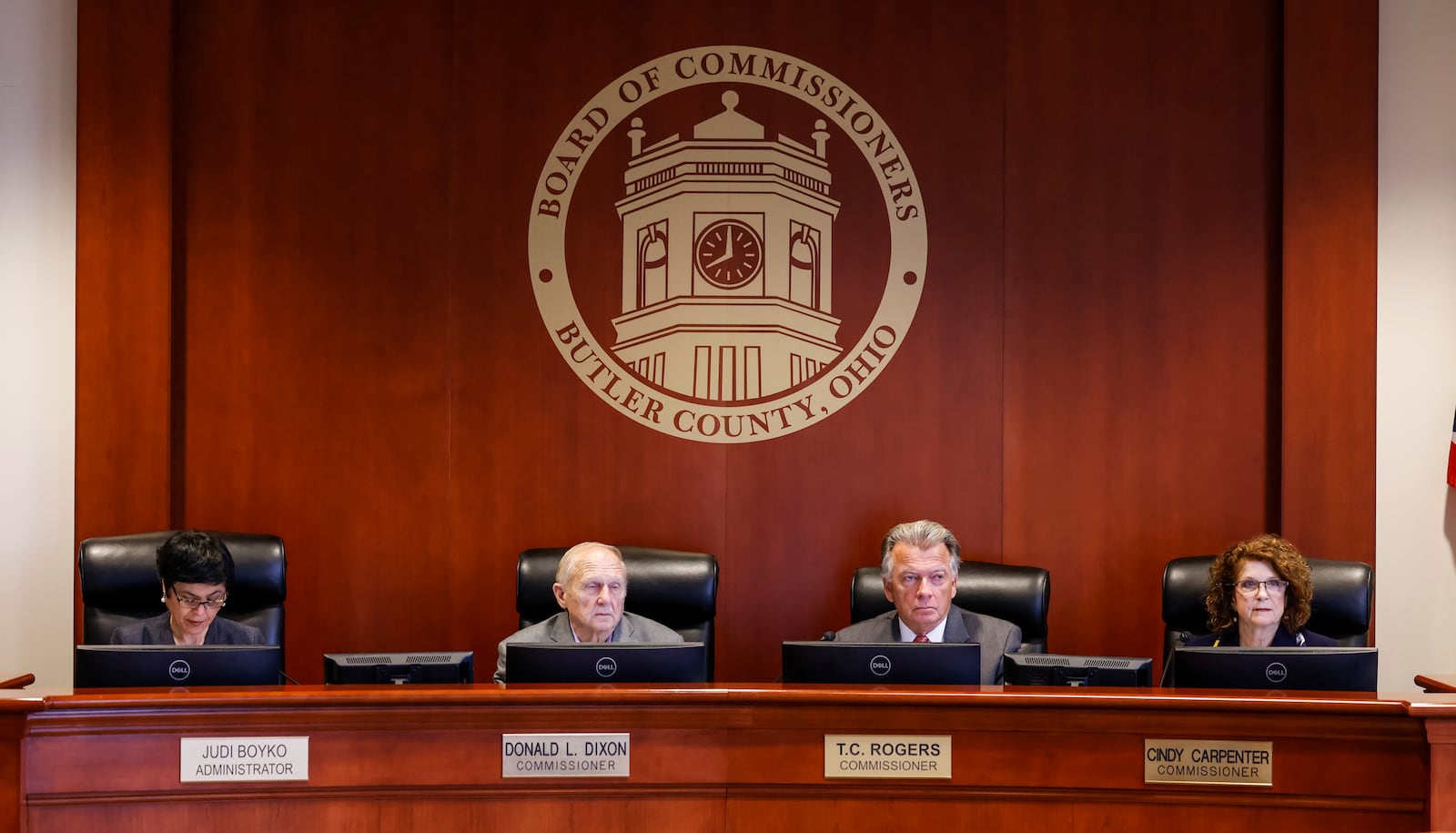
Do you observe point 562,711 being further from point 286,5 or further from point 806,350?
point 286,5

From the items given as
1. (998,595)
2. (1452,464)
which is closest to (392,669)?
(998,595)

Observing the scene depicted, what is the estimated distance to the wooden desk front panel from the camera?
2.26m

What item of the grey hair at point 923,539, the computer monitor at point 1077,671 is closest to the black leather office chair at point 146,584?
the grey hair at point 923,539

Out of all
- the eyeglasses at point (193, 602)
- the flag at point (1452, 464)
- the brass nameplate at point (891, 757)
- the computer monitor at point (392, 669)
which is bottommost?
the brass nameplate at point (891, 757)

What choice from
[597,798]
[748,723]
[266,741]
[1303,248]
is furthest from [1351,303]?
[266,741]

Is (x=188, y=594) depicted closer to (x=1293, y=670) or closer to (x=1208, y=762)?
(x=1208, y=762)

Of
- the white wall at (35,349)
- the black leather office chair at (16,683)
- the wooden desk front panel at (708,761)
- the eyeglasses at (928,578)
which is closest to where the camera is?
the wooden desk front panel at (708,761)

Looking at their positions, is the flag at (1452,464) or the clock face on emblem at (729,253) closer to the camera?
the flag at (1452,464)

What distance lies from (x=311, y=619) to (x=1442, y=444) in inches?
151

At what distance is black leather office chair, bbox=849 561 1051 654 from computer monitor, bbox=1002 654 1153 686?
77 cm

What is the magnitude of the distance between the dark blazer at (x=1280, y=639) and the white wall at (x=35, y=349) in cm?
355

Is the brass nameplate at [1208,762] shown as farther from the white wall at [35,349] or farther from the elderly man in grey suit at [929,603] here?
the white wall at [35,349]

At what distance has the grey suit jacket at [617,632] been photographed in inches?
129

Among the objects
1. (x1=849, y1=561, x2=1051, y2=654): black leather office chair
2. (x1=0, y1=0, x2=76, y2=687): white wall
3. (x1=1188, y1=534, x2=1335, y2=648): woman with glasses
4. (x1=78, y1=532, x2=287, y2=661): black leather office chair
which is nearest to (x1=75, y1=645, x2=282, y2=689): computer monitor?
(x1=78, y1=532, x2=287, y2=661): black leather office chair
